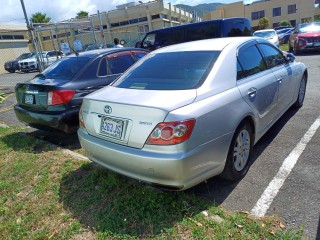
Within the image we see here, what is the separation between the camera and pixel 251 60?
353 cm

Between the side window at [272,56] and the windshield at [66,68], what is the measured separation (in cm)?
293

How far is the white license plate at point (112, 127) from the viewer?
8.59 ft

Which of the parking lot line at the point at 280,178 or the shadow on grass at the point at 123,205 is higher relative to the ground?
the shadow on grass at the point at 123,205

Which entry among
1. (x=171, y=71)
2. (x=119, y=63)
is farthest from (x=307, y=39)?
(x=171, y=71)

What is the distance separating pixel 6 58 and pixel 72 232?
1107 inches

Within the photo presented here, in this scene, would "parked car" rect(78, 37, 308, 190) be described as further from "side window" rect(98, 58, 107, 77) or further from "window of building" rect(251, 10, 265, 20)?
"window of building" rect(251, 10, 265, 20)

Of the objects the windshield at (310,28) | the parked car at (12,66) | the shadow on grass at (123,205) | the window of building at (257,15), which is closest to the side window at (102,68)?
the shadow on grass at (123,205)

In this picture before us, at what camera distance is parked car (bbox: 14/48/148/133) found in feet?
13.9

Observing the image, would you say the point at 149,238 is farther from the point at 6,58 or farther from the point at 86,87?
the point at 6,58

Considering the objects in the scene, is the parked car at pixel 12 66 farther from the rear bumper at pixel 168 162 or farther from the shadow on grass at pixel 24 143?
the rear bumper at pixel 168 162

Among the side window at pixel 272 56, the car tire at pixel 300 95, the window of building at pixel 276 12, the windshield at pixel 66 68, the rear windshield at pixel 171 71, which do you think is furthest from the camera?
the window of building at pixel 276 12

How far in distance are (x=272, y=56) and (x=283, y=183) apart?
2.06m

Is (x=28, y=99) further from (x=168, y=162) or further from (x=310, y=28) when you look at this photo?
(x=310, y=28)

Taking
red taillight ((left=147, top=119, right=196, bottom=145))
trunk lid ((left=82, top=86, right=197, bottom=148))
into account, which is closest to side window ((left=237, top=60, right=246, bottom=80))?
trunk lid ((left=82, top=86, right=197, bottom=148))
